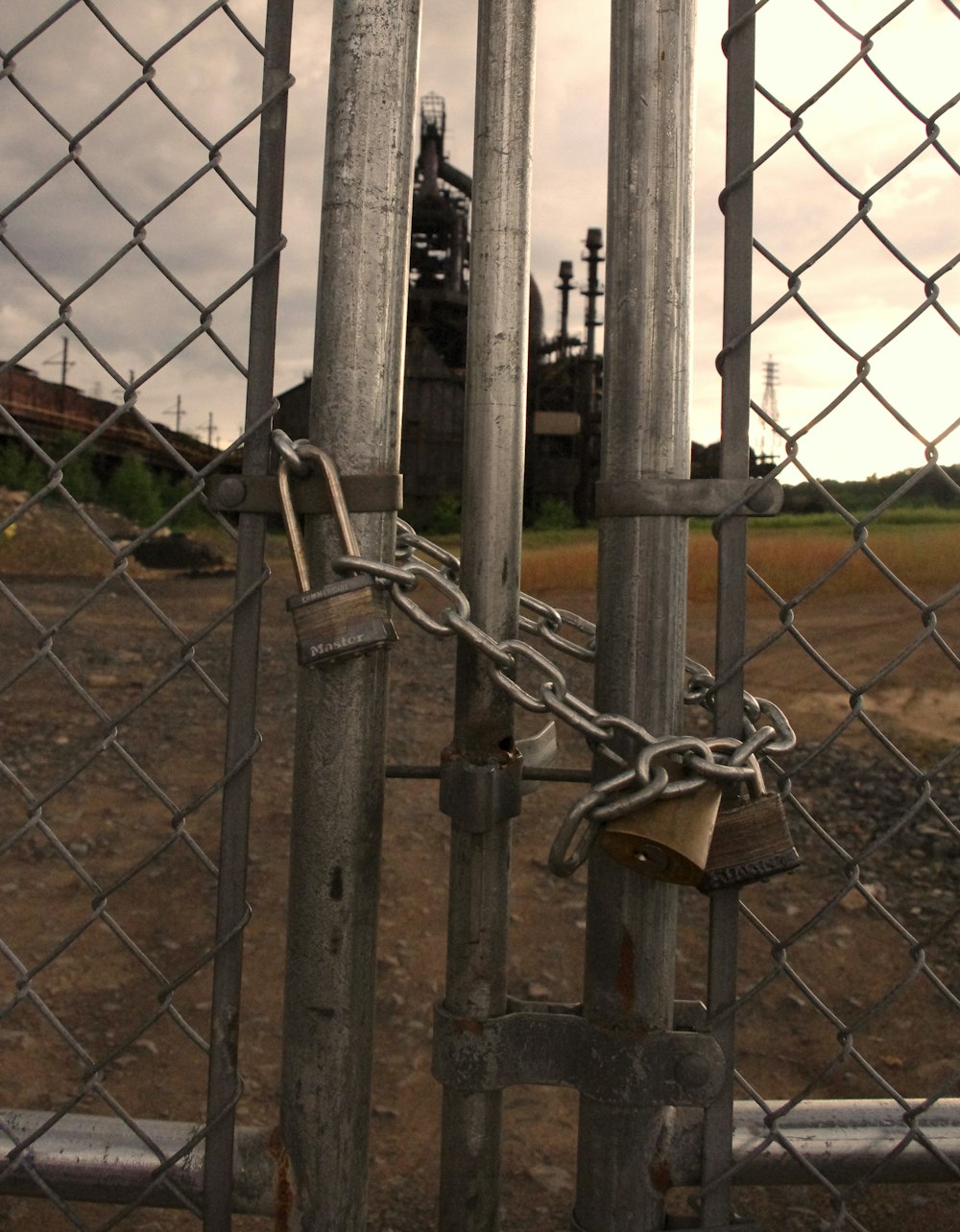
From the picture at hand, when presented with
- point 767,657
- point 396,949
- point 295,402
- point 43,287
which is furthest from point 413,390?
point 43,287

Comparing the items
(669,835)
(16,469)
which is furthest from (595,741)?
(16,469)

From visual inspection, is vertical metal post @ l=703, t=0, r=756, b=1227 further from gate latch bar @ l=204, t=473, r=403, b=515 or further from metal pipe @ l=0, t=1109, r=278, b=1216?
metal pipe @ l=0, t=1109, r=278, b=1216

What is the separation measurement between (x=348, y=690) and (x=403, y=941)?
1.81 m

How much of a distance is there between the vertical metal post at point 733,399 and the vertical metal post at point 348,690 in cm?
26

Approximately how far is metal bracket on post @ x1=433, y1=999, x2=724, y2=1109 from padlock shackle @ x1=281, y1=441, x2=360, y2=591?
0.39 metres

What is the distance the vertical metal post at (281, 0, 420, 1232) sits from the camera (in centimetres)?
77

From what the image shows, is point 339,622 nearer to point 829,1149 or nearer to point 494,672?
point 494,672

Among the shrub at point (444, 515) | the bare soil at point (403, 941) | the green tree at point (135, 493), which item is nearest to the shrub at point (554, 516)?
the shrub at point (444, 515)

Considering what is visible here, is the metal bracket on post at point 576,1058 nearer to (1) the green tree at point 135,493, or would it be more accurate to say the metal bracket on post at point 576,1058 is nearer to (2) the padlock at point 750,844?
→ (2) the padlock at point 750,844

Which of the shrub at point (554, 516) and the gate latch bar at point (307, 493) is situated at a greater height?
the shrub at point (554, 516)

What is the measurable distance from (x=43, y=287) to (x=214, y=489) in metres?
0.23

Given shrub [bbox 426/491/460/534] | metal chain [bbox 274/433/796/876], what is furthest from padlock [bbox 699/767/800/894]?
shrub [bbox 426/491/460/534]

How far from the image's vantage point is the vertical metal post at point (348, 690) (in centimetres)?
77

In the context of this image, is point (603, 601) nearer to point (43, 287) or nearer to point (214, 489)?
point (214, 489)
